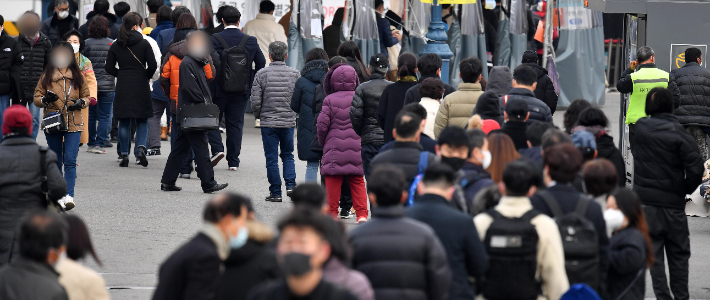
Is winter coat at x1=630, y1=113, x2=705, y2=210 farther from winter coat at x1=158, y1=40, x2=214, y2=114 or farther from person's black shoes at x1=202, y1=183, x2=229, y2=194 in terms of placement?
winter coat at x1=158, y1=40, x2=214, y2=114

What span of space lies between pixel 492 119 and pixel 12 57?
20.3 feet

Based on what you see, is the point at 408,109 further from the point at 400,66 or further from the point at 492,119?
the point at 400,66

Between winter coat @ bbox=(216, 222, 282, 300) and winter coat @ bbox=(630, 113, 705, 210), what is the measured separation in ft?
11.6

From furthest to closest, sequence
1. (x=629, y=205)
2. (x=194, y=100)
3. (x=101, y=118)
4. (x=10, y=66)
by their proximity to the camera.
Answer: (x=101, y=118) < (x=10, y=66) < (x=194, y=100) < (x=629, y=205)

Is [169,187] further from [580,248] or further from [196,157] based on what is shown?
→ [580,248]

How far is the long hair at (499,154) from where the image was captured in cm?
601

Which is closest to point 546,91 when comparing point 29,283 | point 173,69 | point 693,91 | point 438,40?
point 693,91

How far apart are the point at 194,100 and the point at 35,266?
20.8 feet

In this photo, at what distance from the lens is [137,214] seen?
9.62 meters

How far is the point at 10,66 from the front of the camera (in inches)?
447

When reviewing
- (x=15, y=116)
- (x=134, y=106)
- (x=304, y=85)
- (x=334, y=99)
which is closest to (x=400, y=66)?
(x=334, y=99)

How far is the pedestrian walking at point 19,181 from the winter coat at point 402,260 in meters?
2.71

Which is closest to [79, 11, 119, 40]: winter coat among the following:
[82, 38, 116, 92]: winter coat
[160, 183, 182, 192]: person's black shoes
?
[82, 38, 116, 92]: winter coat

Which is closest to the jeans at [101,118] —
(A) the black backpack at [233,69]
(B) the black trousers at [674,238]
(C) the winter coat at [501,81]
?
(A) the black backpack at [233,69]
